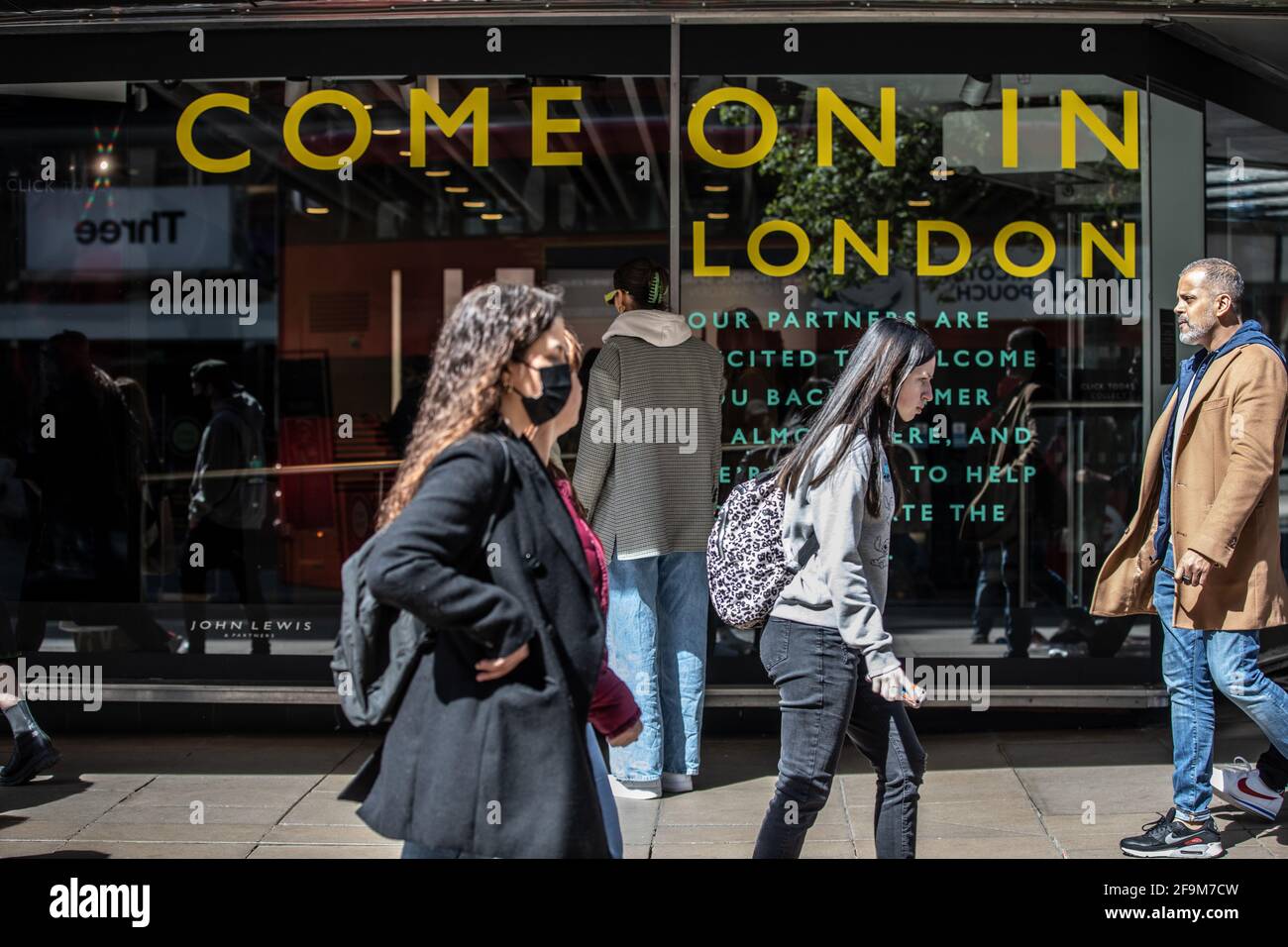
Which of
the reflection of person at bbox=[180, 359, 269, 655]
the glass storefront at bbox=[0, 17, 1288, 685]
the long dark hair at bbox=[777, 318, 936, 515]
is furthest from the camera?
the reflection of person at bbox=[180, 359, 269, 655]

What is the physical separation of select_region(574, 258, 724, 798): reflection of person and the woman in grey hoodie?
74.9 inches

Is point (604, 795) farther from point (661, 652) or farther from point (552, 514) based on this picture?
point (661, 652)

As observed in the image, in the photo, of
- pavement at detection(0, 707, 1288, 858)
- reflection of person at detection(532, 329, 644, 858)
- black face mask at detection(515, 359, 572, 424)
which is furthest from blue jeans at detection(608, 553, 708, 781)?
black face mask at detection(515, 359, 572, 424)

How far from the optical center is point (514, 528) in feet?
10.1

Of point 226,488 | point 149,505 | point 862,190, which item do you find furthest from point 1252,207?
point 149,505

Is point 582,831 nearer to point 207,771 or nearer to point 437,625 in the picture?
point 437,625

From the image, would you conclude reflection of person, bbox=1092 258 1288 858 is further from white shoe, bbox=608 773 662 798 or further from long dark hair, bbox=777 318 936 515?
white shoe, bbox=608 773 662 798

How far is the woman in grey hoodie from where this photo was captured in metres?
3.96

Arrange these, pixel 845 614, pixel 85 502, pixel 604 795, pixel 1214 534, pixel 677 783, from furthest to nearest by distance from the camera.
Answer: pixel 85 502, pixel 677 783, pixel 1214 534, pixel 845 614, pixel 604 795

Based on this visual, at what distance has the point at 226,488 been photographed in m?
8.14

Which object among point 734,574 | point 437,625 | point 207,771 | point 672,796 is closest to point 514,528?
point 437,625

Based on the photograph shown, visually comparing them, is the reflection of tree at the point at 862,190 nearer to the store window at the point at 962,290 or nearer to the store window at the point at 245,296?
the store window at the point at 962,290

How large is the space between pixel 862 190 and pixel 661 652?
2663mm

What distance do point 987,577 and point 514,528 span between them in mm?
4969
